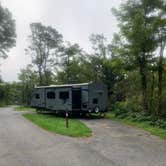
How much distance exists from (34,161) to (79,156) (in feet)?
4.75

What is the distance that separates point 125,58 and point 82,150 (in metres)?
14.9

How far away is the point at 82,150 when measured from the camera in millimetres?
10195

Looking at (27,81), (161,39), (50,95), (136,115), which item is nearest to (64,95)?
(50,95)

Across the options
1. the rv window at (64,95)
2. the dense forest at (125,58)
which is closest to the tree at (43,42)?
A: the dense forest at (125,58)

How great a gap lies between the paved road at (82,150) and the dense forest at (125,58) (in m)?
9.22

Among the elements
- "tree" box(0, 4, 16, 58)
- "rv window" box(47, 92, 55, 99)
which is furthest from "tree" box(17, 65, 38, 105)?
"rv window" box(47, 92, 55, 99)

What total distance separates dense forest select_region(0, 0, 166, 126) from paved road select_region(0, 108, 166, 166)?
9.22m

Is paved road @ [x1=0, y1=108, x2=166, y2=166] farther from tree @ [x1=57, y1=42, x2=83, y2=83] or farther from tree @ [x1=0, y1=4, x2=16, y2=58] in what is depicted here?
tree @ [x1=57, y1=42, x2=83, y2=83]

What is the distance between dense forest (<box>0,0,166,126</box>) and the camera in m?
22.4

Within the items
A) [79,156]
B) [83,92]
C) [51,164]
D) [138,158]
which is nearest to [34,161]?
[51,164]

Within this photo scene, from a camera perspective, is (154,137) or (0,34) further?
(0,34)

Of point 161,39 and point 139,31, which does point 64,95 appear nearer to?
point 139,31

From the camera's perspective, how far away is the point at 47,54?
156 feet

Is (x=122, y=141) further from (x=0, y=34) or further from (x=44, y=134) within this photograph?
(x=0, y=34)
